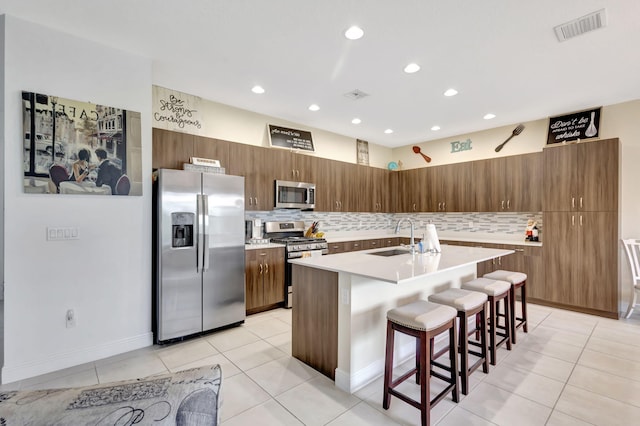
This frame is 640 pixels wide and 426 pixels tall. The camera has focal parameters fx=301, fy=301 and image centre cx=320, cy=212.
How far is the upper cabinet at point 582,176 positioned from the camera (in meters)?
3.97

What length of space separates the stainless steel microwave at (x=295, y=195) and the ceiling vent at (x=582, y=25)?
11.4 ft

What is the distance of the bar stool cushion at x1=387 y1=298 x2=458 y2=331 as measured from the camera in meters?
1.95

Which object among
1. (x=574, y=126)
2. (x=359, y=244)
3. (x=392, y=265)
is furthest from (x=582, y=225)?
(x=392, y=265)

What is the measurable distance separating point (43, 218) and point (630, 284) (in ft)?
22.7

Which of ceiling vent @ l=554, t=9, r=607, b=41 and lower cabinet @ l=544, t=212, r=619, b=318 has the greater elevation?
ceiling vent @ l=554, t=9, r=607, b=41

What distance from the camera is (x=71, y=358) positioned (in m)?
2.67

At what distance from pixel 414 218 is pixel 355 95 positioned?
3.58 metres

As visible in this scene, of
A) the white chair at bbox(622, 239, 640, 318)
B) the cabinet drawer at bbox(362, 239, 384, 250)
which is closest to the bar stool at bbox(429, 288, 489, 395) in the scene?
A: the white chair at bbox(622, 239, 640, 318)

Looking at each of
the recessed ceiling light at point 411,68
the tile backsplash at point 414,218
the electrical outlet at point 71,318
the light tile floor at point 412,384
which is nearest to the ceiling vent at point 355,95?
the recessed ceiling light at point 411,68

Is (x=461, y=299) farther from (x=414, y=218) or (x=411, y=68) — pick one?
(x=414, y=218)

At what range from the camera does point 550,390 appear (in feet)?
7.57

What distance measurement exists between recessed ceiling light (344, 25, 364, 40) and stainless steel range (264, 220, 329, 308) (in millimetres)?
2687

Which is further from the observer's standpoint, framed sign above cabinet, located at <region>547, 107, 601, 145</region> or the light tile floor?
framed sign above cabinet, located at <region>547, 107, 601, 145</region>

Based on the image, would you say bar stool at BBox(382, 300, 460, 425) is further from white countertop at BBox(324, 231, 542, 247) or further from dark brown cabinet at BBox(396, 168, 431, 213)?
dark brown cabinet at BBox(396, 168, 431, 213)
